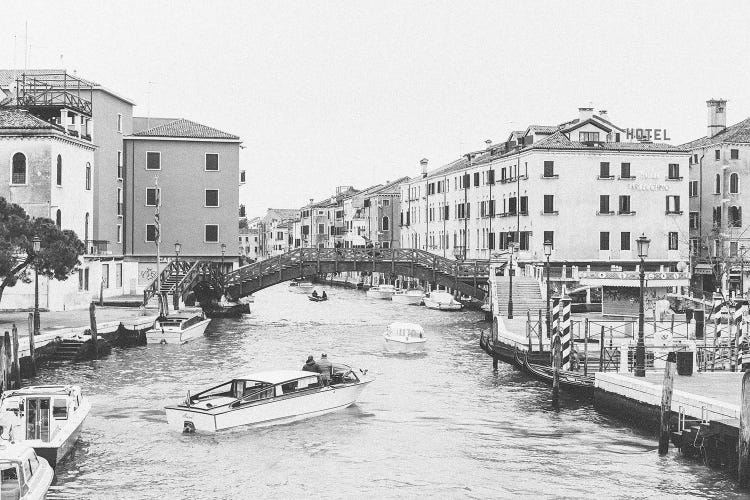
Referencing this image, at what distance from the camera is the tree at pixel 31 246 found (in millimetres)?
35375

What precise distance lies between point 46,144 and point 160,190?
45.1 ft

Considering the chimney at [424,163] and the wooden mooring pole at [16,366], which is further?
the chimney at [424,163]

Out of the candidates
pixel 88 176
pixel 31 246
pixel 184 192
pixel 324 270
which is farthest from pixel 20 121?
pixel 324 270

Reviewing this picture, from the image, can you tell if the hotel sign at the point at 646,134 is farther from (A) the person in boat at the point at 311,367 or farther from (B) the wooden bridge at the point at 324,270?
(A) the person in boat at the point at 311,367

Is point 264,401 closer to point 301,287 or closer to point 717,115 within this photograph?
point 717,115

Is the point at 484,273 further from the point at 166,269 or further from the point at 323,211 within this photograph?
the point at 323,211

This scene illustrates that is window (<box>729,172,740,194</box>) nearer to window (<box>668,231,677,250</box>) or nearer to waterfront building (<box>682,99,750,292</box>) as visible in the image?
waterfront building (<box>682,99,750,292</box>)

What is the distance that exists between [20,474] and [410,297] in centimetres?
5906

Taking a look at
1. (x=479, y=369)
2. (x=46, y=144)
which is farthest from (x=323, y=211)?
(x=479, y=369)

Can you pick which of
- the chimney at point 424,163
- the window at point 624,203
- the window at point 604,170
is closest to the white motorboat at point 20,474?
the window at point 604,170

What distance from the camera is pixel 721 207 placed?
6169cm

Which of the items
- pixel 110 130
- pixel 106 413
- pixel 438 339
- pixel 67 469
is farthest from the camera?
pixel 110 130

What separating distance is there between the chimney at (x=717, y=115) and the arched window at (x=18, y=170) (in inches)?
1635

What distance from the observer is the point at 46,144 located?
4541cm
